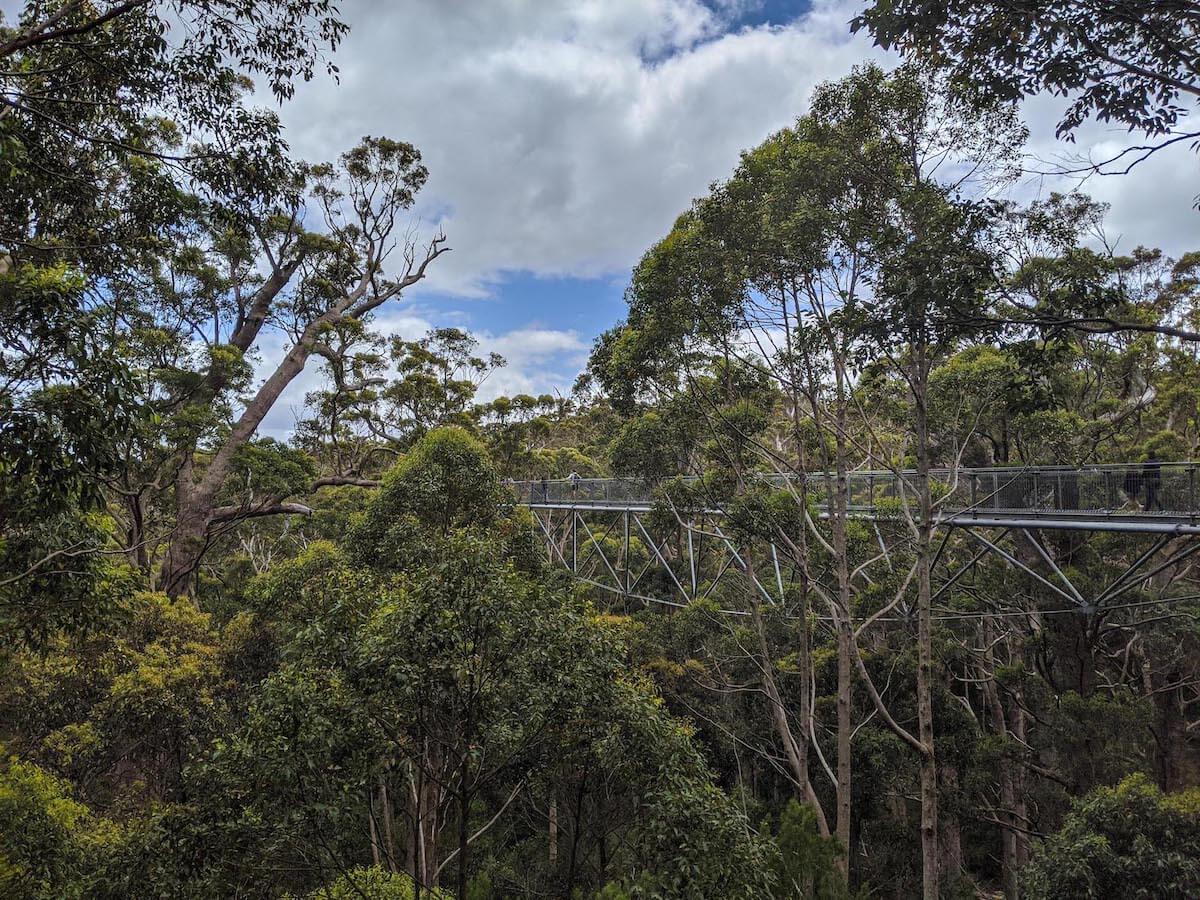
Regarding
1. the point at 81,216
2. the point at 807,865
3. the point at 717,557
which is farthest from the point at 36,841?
the point at 717,557

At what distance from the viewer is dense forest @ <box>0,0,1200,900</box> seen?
429cm

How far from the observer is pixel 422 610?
14.5 feet

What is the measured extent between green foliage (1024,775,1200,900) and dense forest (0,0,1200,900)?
0.14 feet

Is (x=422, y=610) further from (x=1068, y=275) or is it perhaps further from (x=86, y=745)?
(x=86, y=745)

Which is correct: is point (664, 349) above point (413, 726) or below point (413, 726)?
above

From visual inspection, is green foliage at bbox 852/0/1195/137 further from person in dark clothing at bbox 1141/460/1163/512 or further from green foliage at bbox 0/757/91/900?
green foliage at bbox 0/757/91/900

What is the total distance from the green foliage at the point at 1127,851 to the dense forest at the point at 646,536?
4 centimetres

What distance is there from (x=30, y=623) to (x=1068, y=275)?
9002 mm

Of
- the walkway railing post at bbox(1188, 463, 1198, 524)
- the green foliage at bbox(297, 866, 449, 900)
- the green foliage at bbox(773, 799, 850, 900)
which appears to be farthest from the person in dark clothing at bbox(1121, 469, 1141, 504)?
the green foliage at bbox(297, 866, 449, 900)

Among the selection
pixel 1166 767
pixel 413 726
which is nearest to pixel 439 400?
pixel 413 726

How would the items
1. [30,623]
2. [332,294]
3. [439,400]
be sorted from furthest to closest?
[439,400], [332,294], [30,623]

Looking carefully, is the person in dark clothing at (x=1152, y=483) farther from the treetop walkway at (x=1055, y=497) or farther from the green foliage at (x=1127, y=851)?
the green foliage at (x=1127, y=851)

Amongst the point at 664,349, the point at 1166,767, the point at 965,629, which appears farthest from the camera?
the point at 965,629

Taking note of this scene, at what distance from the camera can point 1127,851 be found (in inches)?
262
